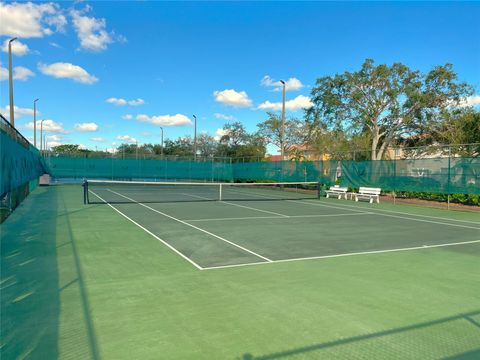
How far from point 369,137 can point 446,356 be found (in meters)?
31.2

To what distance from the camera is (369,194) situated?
21.0 metres

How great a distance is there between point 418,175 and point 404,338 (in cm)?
1689

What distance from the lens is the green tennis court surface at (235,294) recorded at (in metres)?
3.61

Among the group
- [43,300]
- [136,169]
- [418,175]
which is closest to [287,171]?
[418,175]

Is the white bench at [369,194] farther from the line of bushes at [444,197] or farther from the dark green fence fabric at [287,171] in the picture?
the dark green fence fabric at [287,171]

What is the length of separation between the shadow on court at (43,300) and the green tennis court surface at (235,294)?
19 mm

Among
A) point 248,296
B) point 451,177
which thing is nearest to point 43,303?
point 248,296

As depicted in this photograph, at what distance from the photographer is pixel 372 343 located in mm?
3699

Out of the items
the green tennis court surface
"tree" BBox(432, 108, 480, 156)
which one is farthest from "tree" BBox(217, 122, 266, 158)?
the green tennis court surface

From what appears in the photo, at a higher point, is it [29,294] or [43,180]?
[43,180]

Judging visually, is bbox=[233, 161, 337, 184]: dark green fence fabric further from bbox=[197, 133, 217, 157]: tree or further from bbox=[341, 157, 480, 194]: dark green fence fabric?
bbox=[197, 133, 217, 157]: tree

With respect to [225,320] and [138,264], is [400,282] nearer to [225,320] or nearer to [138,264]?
[225,320]

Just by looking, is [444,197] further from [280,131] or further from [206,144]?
[206,144]

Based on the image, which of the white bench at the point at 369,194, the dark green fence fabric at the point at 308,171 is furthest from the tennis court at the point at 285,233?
the white bench at the point at 369,194
